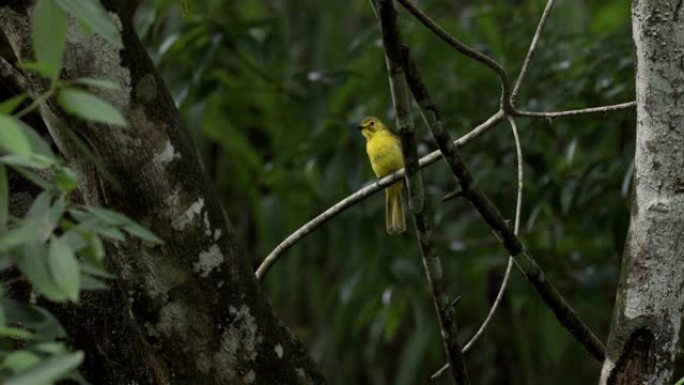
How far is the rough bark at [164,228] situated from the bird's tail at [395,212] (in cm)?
211

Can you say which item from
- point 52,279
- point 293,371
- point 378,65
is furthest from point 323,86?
point 52,279

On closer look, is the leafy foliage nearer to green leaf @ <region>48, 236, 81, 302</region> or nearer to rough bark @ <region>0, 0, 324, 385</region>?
green leaf @ <region>48, 236, 81, 302</region>

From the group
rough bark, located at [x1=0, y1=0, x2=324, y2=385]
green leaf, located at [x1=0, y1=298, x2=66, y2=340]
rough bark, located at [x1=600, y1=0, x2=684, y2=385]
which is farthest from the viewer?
rough bark, located at [x1=0, y1=0, x2=324, y2=385]

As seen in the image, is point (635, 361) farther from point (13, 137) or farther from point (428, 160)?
point (13, 137)

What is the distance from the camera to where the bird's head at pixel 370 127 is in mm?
4520

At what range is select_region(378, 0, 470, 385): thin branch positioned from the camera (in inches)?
80.0

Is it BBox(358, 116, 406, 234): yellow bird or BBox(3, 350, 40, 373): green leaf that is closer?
BBox(3, 350, 40, 373): green leaf

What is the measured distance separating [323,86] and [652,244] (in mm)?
2578

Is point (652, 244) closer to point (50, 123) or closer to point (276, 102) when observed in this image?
point (50, 123)

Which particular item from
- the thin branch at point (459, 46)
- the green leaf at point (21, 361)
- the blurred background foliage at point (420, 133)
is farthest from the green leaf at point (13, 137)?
the blurred background foliage at point (420, 133)

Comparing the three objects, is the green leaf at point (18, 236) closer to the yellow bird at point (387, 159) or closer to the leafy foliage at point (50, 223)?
the leafy foliage at point (50, 223)

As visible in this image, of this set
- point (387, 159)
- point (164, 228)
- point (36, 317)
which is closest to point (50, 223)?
point (36, 317)

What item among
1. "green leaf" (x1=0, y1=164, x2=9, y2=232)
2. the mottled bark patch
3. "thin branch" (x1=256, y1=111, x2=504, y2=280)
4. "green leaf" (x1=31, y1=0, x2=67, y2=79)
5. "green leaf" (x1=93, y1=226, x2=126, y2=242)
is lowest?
the mottled bark patch

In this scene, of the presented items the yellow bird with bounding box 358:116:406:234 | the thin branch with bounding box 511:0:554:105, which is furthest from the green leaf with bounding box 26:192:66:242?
the yellow bird with bounding box 358:116:406:234
